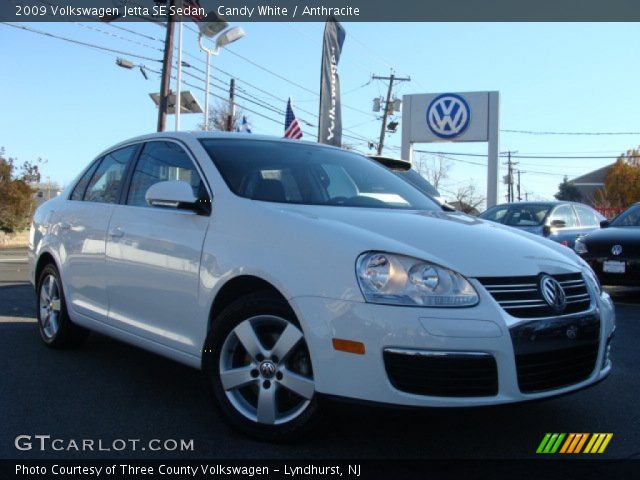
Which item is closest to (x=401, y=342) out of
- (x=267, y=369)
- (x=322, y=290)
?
(x=322, y=290)

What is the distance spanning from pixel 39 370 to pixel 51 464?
1723mm

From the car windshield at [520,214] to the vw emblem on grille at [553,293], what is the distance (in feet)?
26.4

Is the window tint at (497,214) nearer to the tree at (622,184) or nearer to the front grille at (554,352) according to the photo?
the front grille at (554,352)

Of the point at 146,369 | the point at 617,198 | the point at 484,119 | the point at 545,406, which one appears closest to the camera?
the point at 545,406

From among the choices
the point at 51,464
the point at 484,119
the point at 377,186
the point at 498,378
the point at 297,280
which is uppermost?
the point at 484,119

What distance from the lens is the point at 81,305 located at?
4.59 metres

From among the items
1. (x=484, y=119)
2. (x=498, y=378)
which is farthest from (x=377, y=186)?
(x=484, y=119)

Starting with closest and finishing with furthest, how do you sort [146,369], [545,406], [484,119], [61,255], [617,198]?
1. [545,406]
2. [146,369]
3. [61,255]
4. [484,119]
5. [617,198]

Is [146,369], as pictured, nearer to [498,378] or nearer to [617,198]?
[498,378]

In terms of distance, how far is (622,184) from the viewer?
176 ft

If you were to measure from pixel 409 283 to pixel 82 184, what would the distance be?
331cm

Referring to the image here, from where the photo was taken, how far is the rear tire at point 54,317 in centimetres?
492

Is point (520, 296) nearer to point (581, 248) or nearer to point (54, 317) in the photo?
point (54, 317)

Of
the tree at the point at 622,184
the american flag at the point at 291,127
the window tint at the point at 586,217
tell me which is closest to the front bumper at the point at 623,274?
the window tint at the point at 586,217
